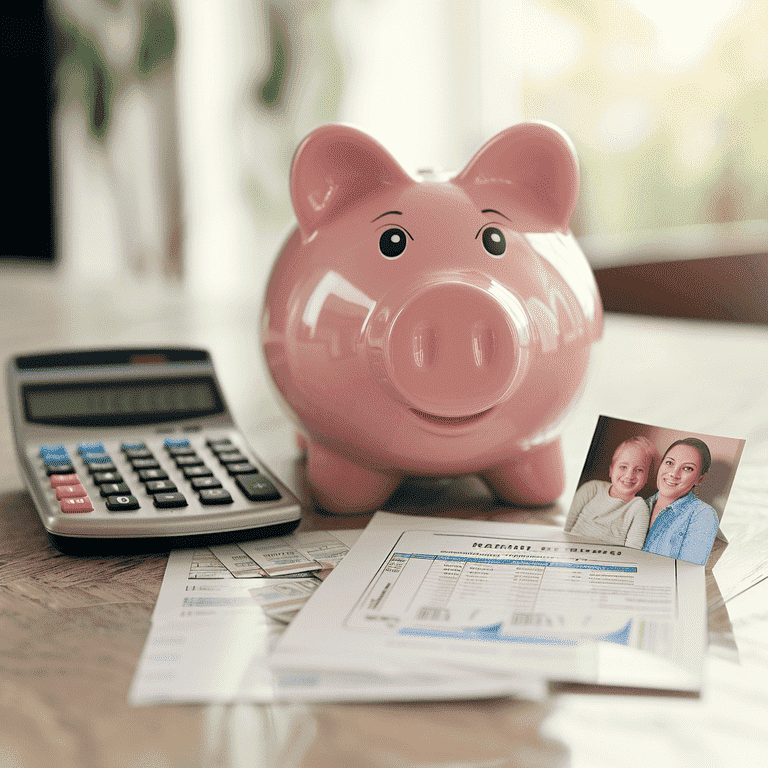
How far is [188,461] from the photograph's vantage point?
0.55 meters

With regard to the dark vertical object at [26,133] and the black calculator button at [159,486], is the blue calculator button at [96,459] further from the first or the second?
the dark vertical object at [26,133]

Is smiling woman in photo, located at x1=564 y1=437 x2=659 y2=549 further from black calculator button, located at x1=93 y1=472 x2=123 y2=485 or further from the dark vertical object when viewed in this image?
the dark vertical object

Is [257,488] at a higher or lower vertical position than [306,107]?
lower

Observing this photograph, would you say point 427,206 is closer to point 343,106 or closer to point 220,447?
point 220,447

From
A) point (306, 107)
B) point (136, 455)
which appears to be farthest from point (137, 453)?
point (306, 107)

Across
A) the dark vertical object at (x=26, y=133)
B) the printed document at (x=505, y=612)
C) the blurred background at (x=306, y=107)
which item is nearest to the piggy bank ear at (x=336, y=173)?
the printed document at (x=505, y=612)

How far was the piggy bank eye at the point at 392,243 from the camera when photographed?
0.50 meters

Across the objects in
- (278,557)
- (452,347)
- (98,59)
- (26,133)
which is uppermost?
(98,59)

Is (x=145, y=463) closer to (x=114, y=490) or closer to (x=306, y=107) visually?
(x=114, y=490)

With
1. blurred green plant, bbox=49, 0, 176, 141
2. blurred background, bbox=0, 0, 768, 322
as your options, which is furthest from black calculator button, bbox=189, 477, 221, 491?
blurred green plant, bbox=49, 0, 176, 141

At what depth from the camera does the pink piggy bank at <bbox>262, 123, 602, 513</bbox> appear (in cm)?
47

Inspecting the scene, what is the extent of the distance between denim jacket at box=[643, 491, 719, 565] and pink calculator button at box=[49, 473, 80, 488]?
0.34m

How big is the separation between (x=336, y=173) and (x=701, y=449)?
0.91ft

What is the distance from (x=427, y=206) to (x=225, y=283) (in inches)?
112
